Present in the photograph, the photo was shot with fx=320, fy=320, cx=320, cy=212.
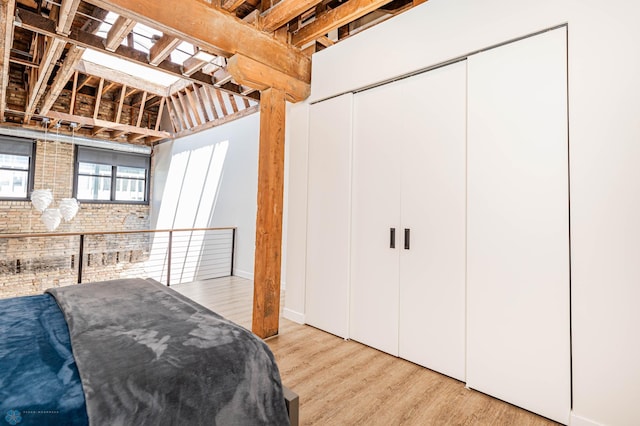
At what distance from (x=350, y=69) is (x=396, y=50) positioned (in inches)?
19.2

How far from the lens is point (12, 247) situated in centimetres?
671

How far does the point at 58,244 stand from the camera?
7.32 meters

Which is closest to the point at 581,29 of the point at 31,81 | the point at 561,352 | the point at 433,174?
the point at 433,174

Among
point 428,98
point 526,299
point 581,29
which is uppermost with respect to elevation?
point 581,29

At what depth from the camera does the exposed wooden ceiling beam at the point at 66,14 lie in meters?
2.53

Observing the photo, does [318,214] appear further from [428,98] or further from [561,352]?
[561,352]

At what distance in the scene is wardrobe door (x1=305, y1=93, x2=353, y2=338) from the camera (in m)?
2.97

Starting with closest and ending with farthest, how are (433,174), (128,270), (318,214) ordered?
1. (433,174)
2. (318,214)
3. (128,270)

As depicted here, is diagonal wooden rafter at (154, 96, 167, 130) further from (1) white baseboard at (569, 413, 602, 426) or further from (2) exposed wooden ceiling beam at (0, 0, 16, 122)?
(1) white baseboard at (569, 413, 602, 426)

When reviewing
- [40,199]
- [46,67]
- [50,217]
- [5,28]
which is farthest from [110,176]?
[5,28]

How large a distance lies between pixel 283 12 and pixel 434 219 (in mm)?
2121

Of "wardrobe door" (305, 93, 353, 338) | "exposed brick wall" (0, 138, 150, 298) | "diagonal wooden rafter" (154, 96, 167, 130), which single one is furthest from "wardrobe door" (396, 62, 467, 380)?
"exposed brick wall" (0, 138, 150, 298)

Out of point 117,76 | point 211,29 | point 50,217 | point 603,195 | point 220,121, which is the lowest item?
point 50,217

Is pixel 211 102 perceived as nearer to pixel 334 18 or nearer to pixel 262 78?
pixel 262 78
